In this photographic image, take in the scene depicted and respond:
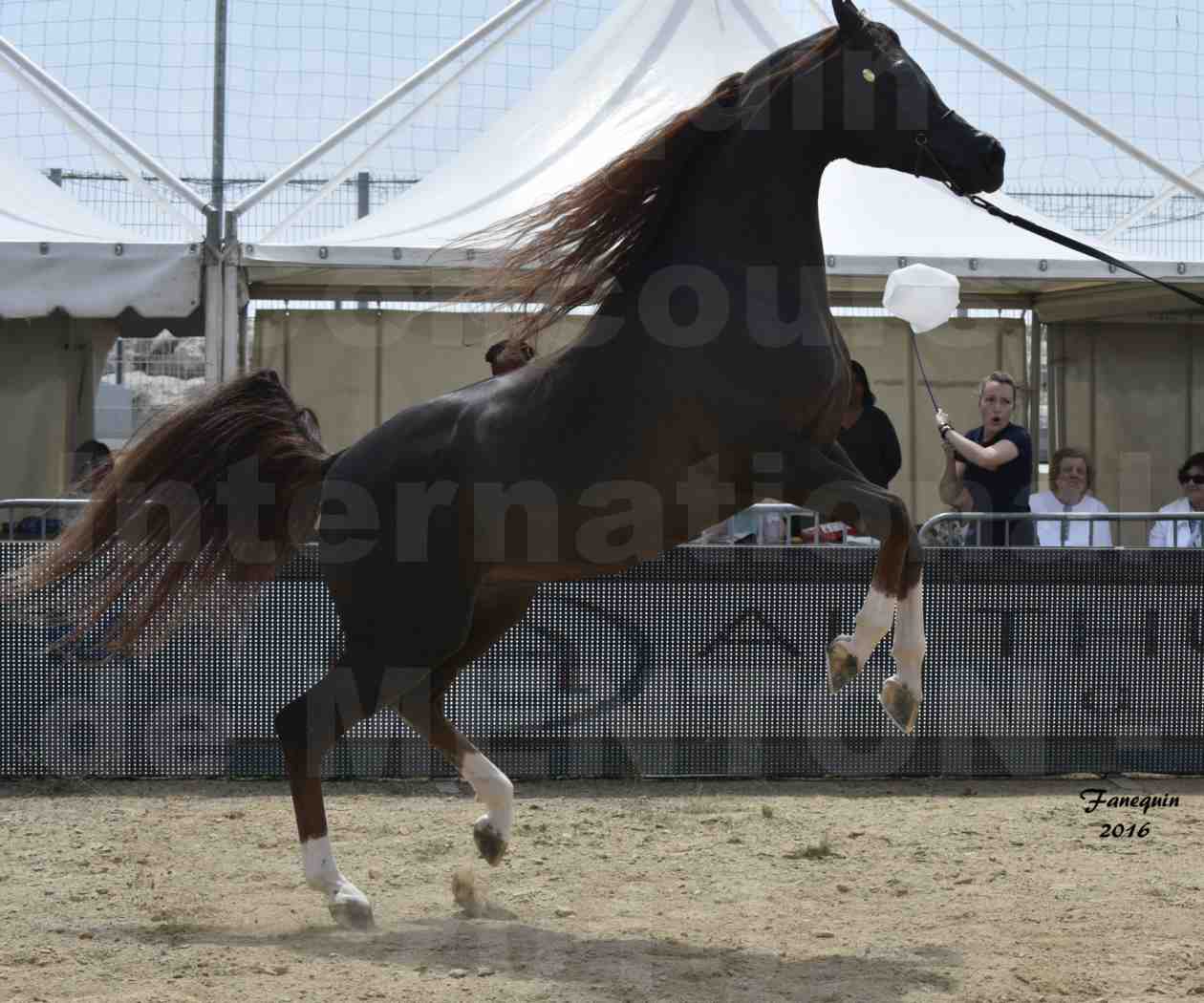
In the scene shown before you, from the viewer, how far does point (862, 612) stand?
3.69m

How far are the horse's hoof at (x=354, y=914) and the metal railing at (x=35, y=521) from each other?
245cm

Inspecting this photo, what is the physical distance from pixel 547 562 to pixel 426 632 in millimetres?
381

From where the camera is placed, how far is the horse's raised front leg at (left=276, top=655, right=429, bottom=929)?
3.89 m

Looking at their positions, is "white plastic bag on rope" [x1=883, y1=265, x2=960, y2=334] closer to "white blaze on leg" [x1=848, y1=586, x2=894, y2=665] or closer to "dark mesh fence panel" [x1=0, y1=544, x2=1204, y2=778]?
"dark mesh fence panel" [x1=0, y1=544, x2=1204, y2=778]

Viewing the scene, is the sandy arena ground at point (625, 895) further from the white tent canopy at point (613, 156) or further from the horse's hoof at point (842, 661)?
the white tent canopy at point (613, 156)

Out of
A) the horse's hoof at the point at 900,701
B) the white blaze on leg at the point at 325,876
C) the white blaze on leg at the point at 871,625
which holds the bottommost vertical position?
the white blaze on leg at the point at 325,876

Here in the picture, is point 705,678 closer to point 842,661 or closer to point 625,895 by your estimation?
point 625,895

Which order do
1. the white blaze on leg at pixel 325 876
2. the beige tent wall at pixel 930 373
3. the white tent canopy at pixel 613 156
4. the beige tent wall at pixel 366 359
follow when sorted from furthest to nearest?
1. the beige tent wall at pixel 930 373
2. the beige tent wall at pixel 366 359
3. the white tent canopy at pixel 613 156
4. the white blaze on leg at pixel 325 876

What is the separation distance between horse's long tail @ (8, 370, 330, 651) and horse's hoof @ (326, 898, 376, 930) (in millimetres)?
1018

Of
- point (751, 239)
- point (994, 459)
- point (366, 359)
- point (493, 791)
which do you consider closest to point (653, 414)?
point (751, 239)

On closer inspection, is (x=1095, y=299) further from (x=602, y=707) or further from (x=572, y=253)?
(x=572, y=253)

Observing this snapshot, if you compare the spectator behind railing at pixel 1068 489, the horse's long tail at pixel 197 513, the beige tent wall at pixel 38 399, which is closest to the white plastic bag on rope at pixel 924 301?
the spectator behind railing at pixel 1068 489

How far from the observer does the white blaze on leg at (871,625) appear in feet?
12.0

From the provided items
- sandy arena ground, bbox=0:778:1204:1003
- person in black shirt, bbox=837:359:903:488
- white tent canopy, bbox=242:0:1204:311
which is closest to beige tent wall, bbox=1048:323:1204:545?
white tent canopy, bbox=242:0:1204:311
